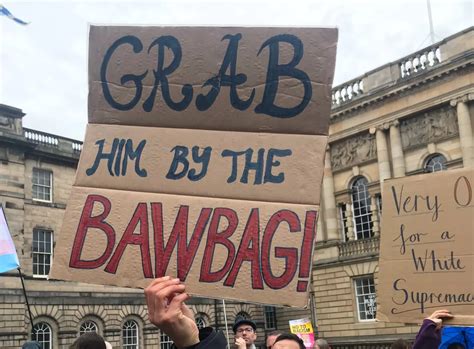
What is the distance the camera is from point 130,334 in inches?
1234

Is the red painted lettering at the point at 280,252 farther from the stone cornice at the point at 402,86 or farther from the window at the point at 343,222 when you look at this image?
the window at the point at 343,222

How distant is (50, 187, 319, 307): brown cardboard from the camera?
2600 mm

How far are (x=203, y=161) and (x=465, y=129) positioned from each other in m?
23.4

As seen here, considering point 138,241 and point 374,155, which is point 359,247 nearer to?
point 374,155

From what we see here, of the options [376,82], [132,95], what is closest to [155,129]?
[132,95]

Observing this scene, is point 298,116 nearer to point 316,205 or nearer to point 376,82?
point 316,205

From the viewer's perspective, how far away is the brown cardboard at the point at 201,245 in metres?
2.60

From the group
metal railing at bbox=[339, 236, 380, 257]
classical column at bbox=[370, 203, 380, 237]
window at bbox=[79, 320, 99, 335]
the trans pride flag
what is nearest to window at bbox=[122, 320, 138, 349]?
window at bbox=[79, 320, 99, 335]

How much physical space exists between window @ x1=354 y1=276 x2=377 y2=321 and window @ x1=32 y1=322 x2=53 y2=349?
13.9m

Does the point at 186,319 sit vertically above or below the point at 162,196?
below

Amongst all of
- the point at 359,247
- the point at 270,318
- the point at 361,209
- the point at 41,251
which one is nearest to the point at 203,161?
the point at 359,247

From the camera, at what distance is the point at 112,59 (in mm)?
2869

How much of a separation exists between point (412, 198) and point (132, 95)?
2573mm

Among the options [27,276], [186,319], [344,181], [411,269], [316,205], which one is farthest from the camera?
[344,181]
